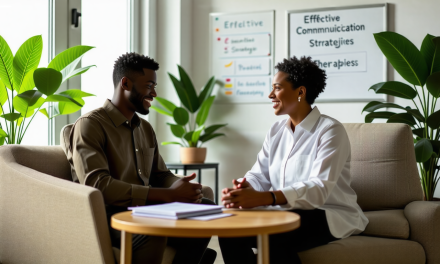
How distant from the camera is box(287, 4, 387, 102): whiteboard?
3742 mm

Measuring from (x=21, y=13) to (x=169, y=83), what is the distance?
158 cm

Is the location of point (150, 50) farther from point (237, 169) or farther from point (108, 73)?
point (237, 169)

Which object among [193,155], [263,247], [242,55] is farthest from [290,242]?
[242,55]

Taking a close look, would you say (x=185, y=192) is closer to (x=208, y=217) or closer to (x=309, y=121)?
(x=208, y=217)

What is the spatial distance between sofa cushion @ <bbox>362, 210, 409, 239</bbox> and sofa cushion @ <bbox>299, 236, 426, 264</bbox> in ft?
0.17

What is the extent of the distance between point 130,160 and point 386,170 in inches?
46.9

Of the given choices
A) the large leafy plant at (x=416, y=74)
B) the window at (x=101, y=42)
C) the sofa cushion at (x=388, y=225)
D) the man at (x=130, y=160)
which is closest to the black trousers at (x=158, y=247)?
the man at (x=130, y=160)

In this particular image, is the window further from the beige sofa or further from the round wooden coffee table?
the round wooden coffee table

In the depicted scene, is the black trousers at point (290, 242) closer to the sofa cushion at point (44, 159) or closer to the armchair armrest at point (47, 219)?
the armchair armrest at point (47, 219)

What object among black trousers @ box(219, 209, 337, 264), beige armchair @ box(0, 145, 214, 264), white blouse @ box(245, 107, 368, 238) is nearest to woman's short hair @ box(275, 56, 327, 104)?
white blouse @ box(245, 107, 368, 238)

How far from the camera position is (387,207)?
2.25 metres

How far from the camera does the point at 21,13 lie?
2.72 meters

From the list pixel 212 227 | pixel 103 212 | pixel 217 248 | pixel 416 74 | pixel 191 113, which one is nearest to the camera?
pixel 212 227

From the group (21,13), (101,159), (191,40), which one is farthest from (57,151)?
(191,40)
